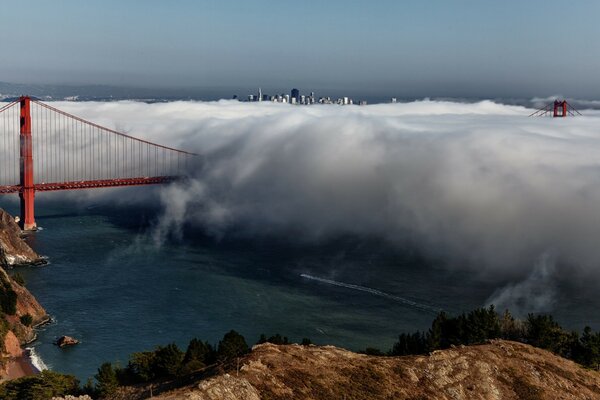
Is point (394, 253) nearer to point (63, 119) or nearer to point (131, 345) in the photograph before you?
point (131, 345)

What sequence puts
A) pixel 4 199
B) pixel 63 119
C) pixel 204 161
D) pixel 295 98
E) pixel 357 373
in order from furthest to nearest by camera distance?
pixel 295 98
pixel 63 119
pixel 204 161
pixel 4 199
pixel 357 373

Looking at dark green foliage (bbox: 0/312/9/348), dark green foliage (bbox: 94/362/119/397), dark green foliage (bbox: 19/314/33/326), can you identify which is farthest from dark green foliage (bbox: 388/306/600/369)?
dark green foliage (bbox: 19/314/33/326)

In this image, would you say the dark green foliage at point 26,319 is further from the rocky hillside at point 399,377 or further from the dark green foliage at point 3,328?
the rocky hillside at point 399,377

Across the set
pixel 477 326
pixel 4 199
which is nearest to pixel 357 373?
pixel 477 326

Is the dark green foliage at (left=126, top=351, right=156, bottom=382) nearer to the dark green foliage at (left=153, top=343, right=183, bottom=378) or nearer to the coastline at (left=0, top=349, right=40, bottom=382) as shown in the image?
the dark green foliage at (left=153, top=343, right=183, bottom=378)

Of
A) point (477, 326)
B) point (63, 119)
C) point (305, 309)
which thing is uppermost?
point (63, 119)

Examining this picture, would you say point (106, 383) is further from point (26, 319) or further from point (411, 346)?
point (26, 319)

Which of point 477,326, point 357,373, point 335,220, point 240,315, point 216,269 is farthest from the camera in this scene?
point 335,220

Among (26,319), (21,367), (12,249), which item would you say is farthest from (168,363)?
(12,249)
